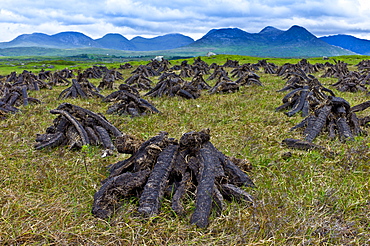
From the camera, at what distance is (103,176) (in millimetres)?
5398

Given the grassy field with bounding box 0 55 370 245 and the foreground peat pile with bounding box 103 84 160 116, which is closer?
the grassy field with bounding box 0 55 370 245

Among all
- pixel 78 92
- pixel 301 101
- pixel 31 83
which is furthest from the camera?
pixel 31 83

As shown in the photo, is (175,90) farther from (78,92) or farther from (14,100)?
(14,100)

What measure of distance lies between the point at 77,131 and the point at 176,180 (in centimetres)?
391

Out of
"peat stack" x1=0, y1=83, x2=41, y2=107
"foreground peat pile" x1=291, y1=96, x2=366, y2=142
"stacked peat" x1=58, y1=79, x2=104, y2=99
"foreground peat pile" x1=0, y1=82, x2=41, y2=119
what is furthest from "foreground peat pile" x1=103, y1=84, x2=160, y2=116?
"foreground peat pile" x1=291, y1=96, x2=366, y2=142

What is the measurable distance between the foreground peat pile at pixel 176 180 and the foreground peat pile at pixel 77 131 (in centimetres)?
229

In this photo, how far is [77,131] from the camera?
748 cm

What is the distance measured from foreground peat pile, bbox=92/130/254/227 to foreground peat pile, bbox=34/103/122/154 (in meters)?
2.29

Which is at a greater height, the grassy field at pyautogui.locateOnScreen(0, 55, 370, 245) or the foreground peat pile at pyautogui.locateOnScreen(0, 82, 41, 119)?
the foreground peat pile at pyautogui.locateOnScreen(0, 82, 41, 119)

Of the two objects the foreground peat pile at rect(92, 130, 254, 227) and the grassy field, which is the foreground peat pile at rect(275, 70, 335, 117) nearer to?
the grassy field

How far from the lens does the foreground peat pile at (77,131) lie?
722 cm

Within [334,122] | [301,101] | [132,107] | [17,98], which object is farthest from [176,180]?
[17,98]

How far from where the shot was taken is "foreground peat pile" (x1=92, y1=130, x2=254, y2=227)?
4.07m

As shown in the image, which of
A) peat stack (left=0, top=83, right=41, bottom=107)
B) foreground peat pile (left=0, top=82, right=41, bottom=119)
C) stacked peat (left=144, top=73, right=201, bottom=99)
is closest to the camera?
foreground peat pile (left=0, top=82, right=41, bottom=119)
